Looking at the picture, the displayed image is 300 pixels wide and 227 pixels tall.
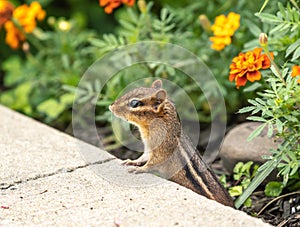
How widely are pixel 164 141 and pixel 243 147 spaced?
0.80m

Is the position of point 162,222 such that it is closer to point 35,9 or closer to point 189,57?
point 189,57

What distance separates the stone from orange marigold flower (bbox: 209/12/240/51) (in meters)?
0.62

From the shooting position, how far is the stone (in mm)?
4021

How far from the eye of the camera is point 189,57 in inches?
191

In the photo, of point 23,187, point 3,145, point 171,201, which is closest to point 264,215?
point 171,201

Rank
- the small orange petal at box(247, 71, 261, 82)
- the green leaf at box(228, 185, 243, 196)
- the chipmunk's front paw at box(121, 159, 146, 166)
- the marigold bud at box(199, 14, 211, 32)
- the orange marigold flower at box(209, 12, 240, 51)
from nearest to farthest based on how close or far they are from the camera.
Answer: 1. the small orange petal at box(247, 71, 261, 82)
2. the chipmunk's front paw at box(121, 159, 146, 166)
3. the green leaf at box(228, 185, 243, 196)
4. the orange marigold flower at box(209, 12, 240, 51)
5. the marigold bud at box(199, 14, 211, 32)

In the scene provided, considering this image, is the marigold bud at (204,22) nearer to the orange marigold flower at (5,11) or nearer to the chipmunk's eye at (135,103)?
the chipmunk's eye at (135,103)

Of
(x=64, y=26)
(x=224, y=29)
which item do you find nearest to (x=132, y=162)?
(x=224, y=29)

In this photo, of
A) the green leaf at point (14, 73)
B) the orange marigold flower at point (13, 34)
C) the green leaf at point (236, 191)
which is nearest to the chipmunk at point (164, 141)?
the green leaf at point (236, 191)

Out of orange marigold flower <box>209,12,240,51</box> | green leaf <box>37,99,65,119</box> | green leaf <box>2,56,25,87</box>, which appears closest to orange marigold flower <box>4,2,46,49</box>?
green leaf <box>2,56,25,87</box>

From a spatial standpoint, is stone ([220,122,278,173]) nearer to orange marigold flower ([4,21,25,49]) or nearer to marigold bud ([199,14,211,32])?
marigold bud ([199,14,211,32])

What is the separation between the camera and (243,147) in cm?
414

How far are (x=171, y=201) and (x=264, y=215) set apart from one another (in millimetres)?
895

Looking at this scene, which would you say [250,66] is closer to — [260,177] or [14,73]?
[260,177]
